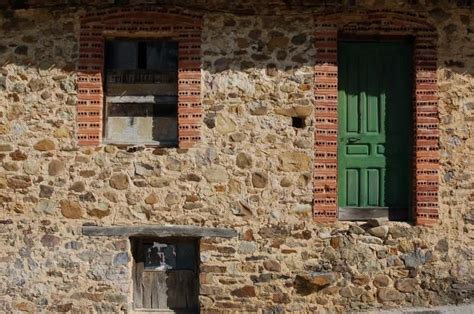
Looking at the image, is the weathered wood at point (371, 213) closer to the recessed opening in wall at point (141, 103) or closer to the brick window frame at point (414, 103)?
the brick window frame at point (414, 103)

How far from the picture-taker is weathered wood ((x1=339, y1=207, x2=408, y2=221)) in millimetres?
8328

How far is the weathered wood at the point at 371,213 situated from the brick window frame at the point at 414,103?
0.21m

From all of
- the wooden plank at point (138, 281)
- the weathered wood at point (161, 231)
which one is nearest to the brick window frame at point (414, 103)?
the weathered wood at point (161, 231)

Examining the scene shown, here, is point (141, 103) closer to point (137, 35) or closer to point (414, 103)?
point (137, 35)

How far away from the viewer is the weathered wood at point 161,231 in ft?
26.3

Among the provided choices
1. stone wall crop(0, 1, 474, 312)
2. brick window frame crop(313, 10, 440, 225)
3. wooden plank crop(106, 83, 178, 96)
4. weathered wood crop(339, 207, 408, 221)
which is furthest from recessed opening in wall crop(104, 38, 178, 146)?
weathered wood crop(339, 207, 408, 221)

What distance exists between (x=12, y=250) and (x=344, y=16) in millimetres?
5072

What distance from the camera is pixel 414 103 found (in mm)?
8305

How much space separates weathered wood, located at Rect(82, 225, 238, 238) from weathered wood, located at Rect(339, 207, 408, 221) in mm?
1479

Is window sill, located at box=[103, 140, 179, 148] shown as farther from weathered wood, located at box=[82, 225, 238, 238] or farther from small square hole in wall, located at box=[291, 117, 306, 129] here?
small square hole in wall, located at box=[291, 117, 306, 129]

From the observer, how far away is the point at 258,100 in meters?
8.20

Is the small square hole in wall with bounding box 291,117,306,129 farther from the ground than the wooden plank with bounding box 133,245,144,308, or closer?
farther from the ground

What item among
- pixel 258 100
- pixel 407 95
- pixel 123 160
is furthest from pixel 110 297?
pixel 407 95

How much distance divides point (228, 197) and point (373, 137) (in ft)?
6.63
